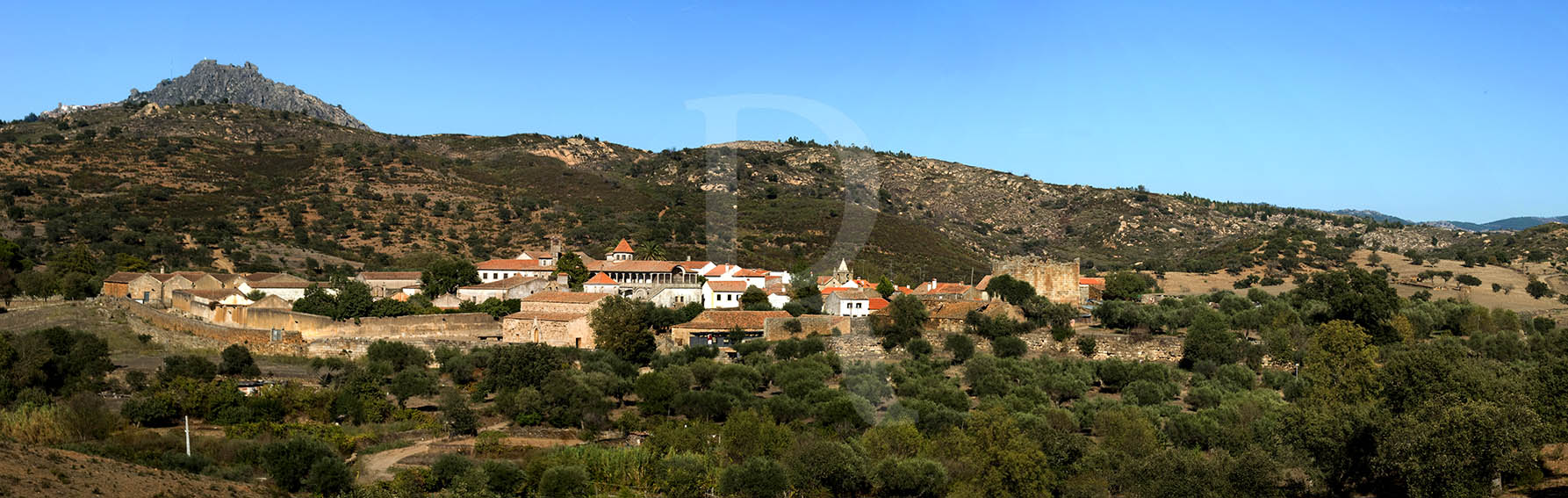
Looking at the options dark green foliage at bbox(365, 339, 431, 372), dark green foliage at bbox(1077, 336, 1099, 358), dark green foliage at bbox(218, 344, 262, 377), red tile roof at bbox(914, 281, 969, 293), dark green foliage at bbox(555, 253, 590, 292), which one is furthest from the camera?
red tile roof at bbox(914, 281, 969, 293)

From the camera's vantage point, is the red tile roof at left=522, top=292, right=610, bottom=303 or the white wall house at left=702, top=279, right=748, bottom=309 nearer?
the red tile roof at left=522, top=292, right=610, bottom=303

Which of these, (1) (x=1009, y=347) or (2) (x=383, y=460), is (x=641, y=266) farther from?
(2) (x=383, y=460)

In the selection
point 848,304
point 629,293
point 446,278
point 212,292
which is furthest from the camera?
point 446,278

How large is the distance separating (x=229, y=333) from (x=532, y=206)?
37.2 meters

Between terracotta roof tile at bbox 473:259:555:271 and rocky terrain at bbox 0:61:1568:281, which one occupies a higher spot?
rocky terrain at bbox 0:61:1568:281

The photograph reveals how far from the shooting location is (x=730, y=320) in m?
36.1

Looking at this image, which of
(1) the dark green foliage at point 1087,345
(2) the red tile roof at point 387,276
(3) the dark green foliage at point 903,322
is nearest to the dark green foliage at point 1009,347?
(1) the dark green foliage at point 1087,345

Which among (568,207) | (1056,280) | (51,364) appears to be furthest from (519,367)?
(568,207)

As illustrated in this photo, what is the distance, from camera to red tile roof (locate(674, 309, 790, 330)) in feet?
117

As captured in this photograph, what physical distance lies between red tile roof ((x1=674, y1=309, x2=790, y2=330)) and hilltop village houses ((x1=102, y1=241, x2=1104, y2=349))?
1.1 inches

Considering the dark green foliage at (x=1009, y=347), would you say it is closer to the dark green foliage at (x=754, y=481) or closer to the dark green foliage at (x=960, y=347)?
the dark green foliage at (x=960, y=347)

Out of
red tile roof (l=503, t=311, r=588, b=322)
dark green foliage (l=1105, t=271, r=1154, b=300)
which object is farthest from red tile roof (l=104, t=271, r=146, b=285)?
dark green foliage (l=1105, t=271, r=1154, b=300)

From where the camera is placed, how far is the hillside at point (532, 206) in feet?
188

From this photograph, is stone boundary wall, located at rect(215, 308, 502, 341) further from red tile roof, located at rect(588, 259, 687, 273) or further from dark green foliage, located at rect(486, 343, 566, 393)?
red tile roof, located at rect(588, 259, 687, 273)
